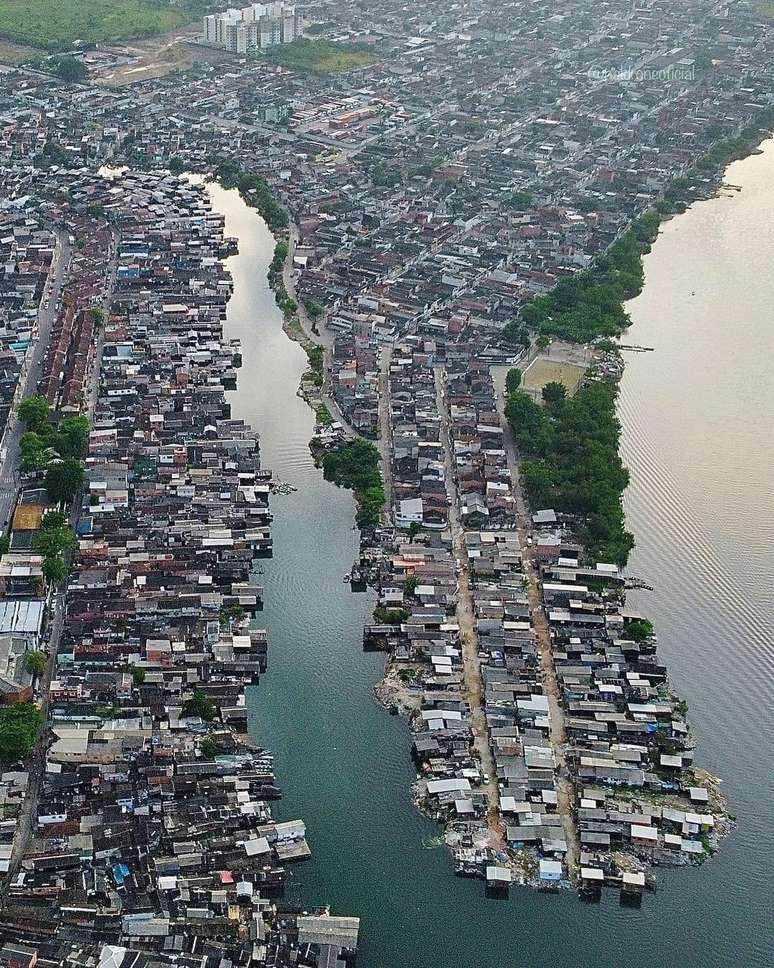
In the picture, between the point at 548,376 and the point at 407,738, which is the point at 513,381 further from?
the point at 407,738

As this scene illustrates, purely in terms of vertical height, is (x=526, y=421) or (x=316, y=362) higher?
(x=316, y=362)

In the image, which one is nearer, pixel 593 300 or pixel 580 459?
pixel 580 459

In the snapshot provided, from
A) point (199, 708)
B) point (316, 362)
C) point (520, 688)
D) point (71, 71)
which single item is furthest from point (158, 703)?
point (71, 71)

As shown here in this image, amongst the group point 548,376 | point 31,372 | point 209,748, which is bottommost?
point 209,748

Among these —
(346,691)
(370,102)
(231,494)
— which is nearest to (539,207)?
(370,102)

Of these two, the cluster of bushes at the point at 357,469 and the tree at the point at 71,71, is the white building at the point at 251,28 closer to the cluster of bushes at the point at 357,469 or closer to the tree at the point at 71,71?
the tree at the point at 71,71

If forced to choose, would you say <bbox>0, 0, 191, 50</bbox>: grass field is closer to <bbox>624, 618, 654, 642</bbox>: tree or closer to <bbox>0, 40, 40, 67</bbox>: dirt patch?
<bbox>0, 40, 40, 67</bbox>: dirt patch
